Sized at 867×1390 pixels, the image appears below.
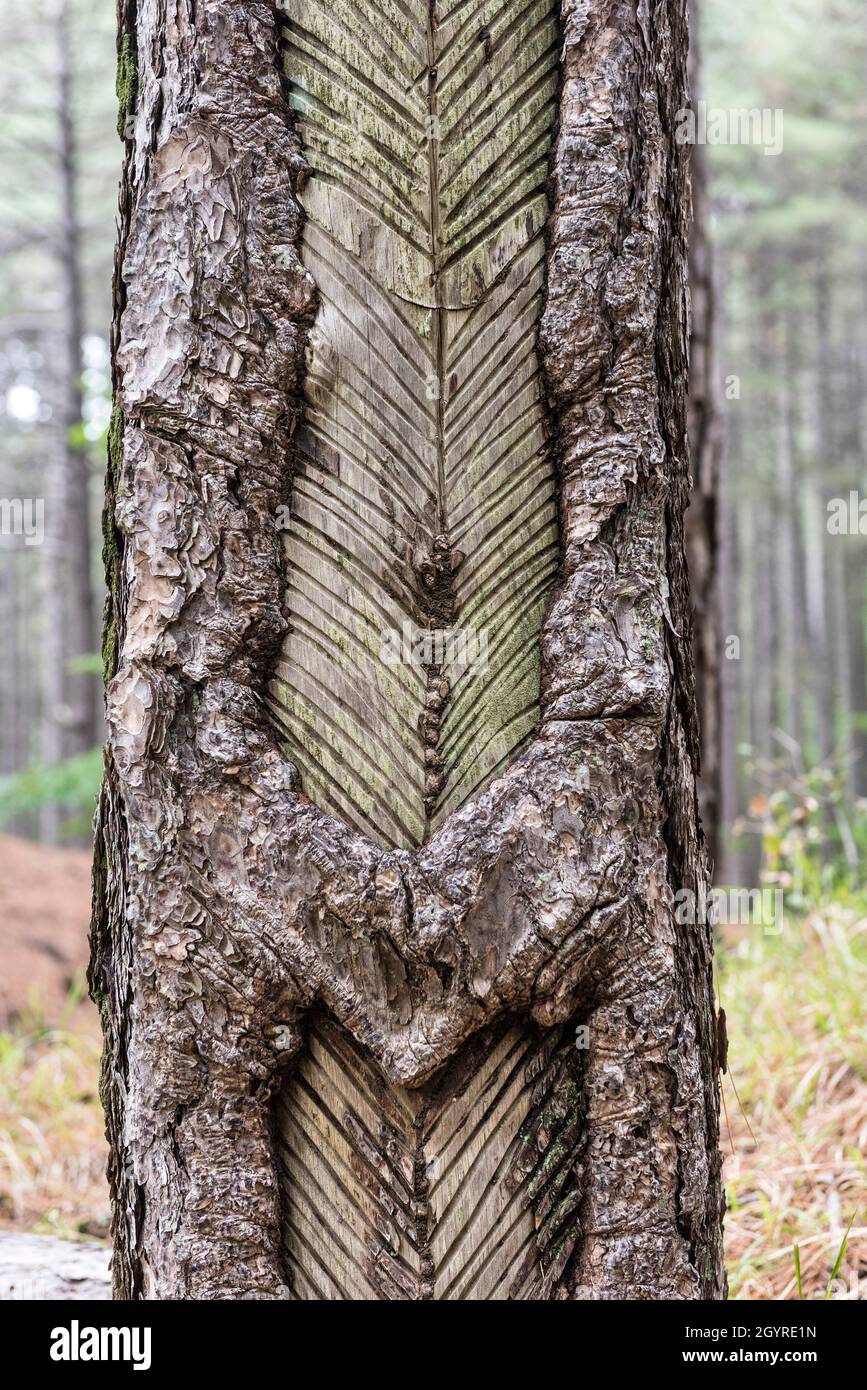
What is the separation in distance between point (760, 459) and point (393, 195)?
73.9ft

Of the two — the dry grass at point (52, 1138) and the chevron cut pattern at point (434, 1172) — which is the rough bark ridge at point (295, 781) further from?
the dry grass at point (52, 1138)

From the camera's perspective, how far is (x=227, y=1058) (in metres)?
1.35

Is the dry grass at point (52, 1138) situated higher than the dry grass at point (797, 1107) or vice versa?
the dry grass at point (797, 1107)

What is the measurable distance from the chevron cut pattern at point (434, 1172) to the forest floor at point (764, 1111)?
2.06ft

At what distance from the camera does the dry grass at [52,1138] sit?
325 centimetres

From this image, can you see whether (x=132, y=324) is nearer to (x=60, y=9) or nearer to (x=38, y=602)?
(x=60, y=9)

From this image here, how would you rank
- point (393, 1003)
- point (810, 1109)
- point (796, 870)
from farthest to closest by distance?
point (796, 870), point (810, 1109), point (393, 1003)

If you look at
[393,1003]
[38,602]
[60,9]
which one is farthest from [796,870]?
[38,602]

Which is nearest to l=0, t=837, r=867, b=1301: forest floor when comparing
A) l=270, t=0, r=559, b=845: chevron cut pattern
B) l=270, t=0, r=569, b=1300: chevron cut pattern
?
l=270, t=0, r=569, b=1300: chevron cut pattern

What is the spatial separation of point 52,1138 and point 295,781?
3173 millimetres

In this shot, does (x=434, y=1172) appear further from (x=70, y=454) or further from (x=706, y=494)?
(x=70, y=454)

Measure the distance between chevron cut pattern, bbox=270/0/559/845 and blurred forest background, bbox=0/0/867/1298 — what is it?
1.36 m

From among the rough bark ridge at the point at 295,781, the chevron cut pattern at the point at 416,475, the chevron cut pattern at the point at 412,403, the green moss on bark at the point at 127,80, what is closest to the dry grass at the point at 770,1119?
the rough bark ridge at the point at 295,781

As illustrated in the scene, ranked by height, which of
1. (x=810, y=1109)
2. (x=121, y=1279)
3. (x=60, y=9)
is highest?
(x=60, y=9)
